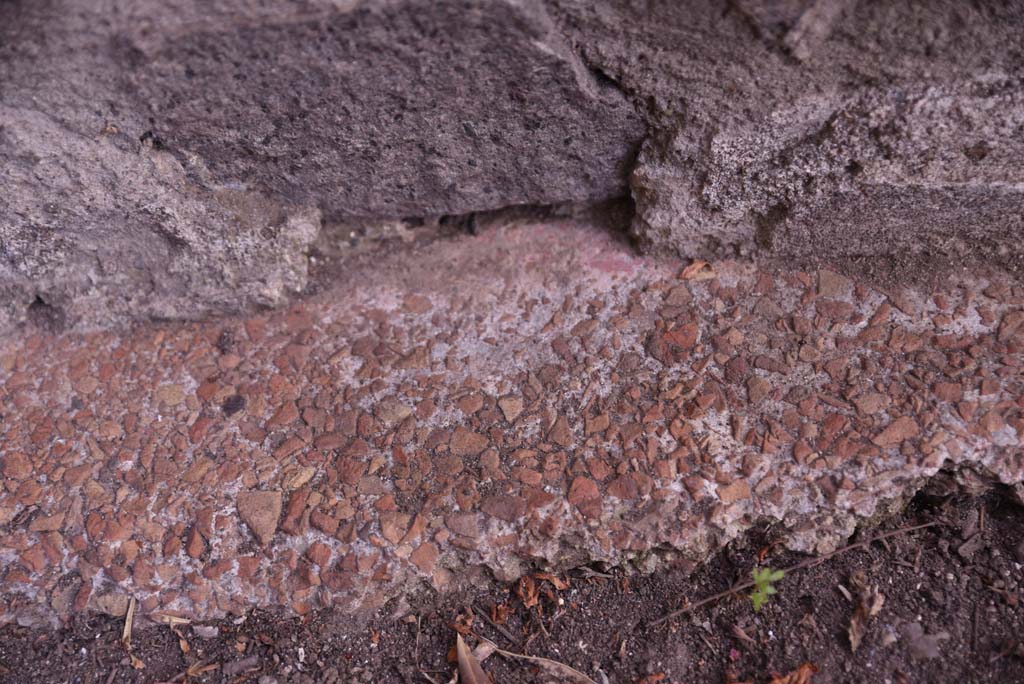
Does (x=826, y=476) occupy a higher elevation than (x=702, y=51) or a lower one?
lower

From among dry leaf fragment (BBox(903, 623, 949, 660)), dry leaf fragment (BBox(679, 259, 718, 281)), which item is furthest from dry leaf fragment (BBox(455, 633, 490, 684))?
dry leaf fragment (BBox(679, 259, 718, 281))

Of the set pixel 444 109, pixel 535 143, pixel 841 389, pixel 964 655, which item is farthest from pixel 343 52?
pixel 964 655

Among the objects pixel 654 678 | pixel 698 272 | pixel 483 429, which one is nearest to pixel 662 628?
pixel 654 678

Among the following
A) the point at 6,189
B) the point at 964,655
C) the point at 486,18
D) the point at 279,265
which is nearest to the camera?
the point at 486,18

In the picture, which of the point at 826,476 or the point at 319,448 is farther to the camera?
the point at 319,448

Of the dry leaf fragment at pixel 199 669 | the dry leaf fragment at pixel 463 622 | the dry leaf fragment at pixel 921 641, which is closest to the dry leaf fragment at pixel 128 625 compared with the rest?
the dry leaf fragment at pixel 199 669

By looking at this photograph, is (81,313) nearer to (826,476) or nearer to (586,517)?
(586,517)
